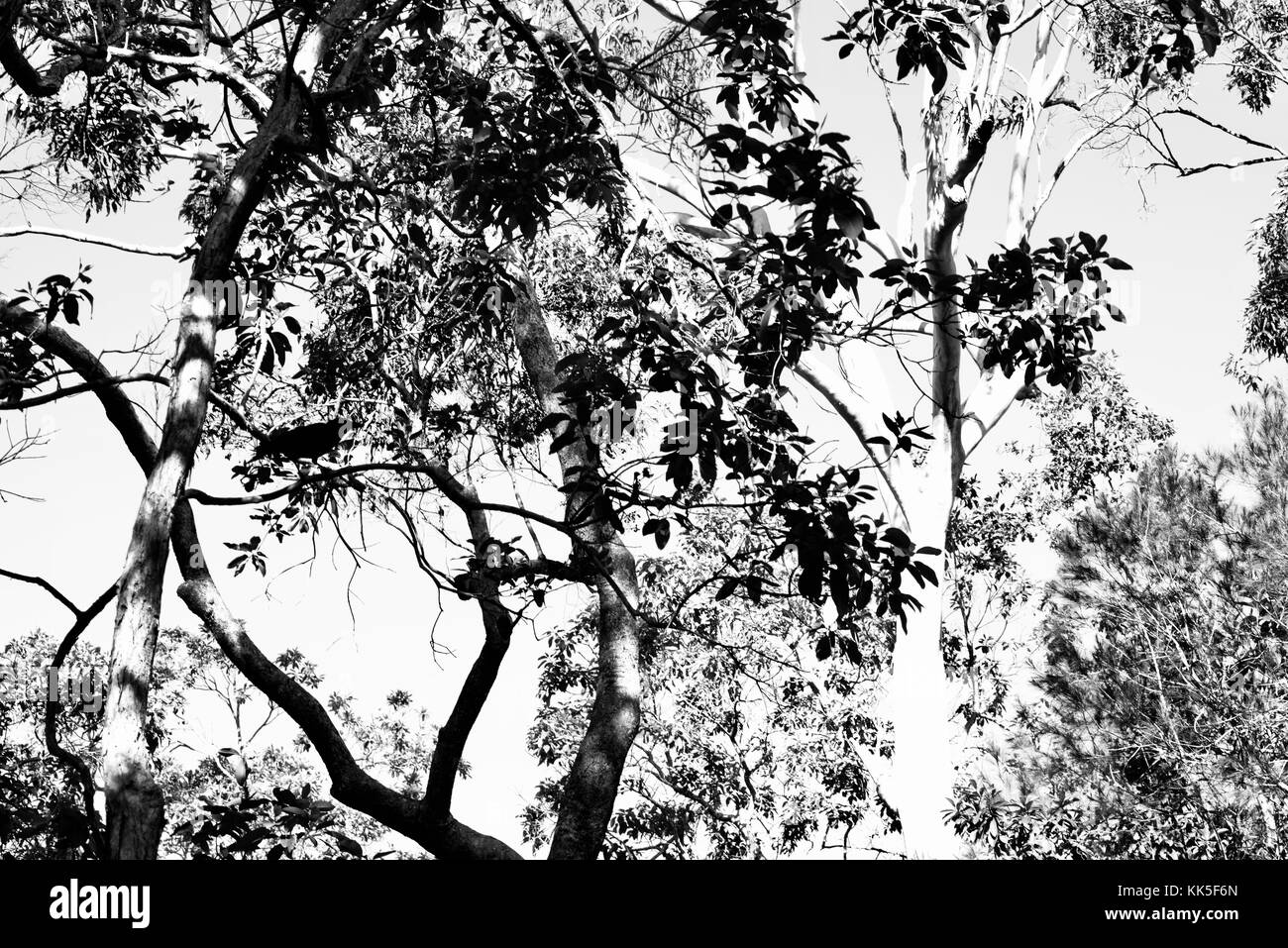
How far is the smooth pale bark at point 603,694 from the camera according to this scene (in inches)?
156

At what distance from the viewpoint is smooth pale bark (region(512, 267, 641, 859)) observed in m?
3.96

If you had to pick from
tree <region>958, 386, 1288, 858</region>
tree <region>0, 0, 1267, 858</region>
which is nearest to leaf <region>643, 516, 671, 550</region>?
tree <region>0, 0, 1267, 858</region>

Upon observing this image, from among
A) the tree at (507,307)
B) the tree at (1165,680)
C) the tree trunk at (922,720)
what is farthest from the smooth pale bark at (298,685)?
the tree at (1165,680)

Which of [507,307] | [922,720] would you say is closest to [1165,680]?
[922,720]

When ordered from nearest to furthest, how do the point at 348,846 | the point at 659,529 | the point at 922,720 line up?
the point at 348,846, the point at 659,529, the point at 922,720

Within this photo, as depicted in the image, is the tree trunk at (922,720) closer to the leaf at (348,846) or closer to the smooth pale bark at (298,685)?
the smooth pale bark at (298,685)

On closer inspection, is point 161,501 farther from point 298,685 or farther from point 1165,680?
point 1165,680

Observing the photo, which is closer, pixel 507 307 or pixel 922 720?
pixel 507 307

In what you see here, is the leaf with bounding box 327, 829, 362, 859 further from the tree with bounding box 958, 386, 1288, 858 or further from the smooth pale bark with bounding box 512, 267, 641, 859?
the tree with bounding box 958, 386, 1288, 858

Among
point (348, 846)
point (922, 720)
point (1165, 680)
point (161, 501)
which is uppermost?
point (1165, 680)

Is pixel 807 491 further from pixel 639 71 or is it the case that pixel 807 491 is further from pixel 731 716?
pixel 731 716

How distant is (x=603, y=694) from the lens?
431 centimetres
